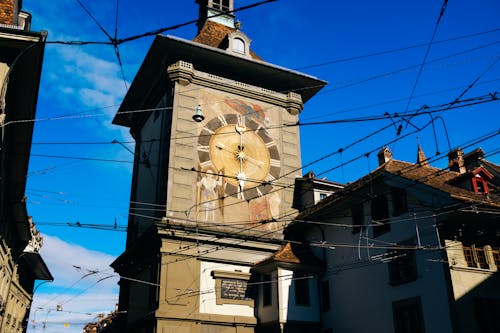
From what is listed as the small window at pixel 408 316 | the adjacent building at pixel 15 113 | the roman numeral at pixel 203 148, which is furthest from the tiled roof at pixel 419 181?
the adjacent building at pixel 15 113

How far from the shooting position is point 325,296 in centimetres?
2558

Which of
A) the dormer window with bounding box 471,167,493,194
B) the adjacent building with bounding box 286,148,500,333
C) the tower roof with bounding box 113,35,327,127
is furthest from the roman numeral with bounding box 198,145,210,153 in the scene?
the dormer window with bounding box 471,167,493,194

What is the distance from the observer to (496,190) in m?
21.3

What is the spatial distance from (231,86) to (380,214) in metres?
14.1

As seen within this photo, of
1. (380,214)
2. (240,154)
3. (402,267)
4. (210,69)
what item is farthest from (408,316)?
(210,69)

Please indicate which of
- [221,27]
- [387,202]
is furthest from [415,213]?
[221,27]

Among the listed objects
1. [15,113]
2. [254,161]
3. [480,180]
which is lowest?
[480,180]

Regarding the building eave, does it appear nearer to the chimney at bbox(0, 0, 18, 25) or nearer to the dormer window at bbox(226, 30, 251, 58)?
the dormer window at bbox(226, 30, 251, 58)

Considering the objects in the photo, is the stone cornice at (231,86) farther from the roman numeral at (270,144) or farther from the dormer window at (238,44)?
the roman numeral at (270,144)

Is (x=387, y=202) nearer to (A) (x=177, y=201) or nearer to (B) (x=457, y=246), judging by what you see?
(B) (x=457, y=246)

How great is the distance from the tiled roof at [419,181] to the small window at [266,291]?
451 cm

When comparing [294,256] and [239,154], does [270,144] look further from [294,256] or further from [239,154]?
[294,256]

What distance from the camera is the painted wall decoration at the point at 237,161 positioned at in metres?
28.8

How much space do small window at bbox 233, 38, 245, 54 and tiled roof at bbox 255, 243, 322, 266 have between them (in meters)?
14.3
